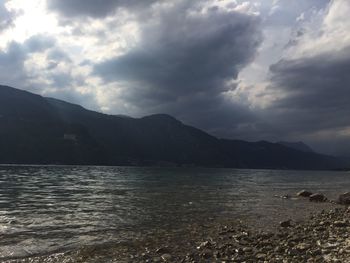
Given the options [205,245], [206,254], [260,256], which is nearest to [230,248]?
[205,245]

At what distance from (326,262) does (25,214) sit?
2615 centimetres

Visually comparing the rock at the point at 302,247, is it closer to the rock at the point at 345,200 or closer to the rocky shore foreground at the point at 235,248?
the rocky shore foreground at the point at 235,248

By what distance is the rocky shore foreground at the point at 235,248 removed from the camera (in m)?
15.8

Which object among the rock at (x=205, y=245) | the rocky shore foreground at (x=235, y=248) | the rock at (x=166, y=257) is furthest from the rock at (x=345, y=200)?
the rock at (x=166, y=257)

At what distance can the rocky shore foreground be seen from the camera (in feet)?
52.0

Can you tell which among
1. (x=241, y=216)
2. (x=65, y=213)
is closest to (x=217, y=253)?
(x=241, y=216)

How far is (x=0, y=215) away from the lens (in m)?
31.0

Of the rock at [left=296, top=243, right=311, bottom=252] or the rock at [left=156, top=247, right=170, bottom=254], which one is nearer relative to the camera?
the rock at [left=296, top=243, right=311, bottom=252]

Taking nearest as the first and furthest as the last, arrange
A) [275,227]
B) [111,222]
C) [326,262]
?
[326,262], [275,227], [111,222]

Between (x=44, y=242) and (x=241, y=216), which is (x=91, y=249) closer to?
(x=44, y=242)

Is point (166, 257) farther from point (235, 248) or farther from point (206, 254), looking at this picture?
point (235, 248)

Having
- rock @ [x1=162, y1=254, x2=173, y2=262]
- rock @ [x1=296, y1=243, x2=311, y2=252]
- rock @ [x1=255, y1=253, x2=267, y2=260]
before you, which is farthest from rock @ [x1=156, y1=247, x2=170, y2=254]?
rock @ [x1=296, y1=243, x2=311, y2=252]

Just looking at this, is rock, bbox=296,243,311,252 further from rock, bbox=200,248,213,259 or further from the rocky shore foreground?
rock, bbox=200,248,213,259

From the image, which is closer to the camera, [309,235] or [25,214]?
[309,235]
